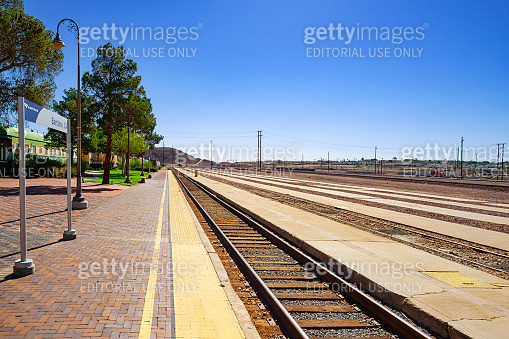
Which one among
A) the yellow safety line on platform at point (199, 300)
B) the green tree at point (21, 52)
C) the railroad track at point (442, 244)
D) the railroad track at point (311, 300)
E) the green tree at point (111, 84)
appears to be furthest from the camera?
the green tree at point (111, 84)

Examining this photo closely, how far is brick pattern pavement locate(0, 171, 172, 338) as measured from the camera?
446 centimetres

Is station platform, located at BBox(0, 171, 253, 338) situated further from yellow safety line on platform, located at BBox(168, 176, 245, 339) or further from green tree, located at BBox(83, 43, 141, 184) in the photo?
green tree, located at BBox(83, 43, 141, 184)

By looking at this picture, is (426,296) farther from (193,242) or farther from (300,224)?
(300,224)

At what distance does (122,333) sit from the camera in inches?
171

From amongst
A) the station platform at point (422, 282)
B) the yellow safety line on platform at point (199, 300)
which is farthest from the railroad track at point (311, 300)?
the yellow safety line on platform at point (199, 300)

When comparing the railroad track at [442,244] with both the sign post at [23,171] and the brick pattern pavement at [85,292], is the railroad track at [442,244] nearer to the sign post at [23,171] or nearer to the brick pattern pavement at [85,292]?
the brick pattern pavement at [85,292]

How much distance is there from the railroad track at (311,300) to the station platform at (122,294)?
61 cm

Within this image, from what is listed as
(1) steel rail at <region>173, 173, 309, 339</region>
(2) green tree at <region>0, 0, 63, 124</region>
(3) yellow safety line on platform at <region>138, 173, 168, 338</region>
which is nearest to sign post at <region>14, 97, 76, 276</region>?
(3) yellow safety line on platform at <region>138, 173, 168, 338</region>

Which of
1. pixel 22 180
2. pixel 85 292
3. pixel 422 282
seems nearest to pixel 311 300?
pixel 422 282

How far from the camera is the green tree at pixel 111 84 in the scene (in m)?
29.6

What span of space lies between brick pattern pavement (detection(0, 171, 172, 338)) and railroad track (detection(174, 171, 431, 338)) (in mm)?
1679

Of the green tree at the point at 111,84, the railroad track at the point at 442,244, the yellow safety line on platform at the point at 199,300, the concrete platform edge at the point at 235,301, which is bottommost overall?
the railroad track at the point at 442,244

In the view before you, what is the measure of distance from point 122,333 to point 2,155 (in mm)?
39317

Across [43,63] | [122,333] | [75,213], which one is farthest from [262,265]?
[43,63]
